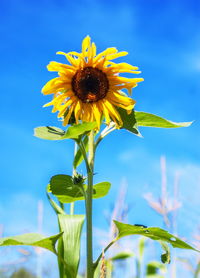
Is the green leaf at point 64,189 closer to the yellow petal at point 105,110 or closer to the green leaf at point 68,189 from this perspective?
the green leaf at point 68,189

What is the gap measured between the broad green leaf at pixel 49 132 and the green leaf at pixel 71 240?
0.47 meters

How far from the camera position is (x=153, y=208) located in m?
3.54

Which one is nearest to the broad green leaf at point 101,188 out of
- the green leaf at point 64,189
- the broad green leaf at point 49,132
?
the green leaf at point 64,189

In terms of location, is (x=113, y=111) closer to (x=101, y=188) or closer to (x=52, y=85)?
(x=52, y=85)

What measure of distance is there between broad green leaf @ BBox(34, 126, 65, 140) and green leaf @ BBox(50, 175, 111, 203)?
246 mm

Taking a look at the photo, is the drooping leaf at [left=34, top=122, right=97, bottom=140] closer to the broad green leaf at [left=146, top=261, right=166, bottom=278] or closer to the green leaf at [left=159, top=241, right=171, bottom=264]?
the green leaf at [left=159, top=241, right=171, bottom=264]

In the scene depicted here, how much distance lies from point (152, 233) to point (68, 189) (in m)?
0.49

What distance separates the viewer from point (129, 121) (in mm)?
2029

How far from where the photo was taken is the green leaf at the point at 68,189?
2.09 m

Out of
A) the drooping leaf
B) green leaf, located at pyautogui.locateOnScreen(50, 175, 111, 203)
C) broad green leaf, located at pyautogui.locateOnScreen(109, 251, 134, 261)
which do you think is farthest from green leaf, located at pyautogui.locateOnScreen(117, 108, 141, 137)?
broad green leaf, located at pyautogui.locateOnScreen(109, 251, 134, 261)

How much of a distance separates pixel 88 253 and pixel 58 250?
0.24 m

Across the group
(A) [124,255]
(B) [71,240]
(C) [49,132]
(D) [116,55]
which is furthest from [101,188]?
(A) [124,255]

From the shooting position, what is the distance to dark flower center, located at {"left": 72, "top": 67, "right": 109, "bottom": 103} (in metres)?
2.06

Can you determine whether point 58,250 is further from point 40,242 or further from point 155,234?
point 155,234
